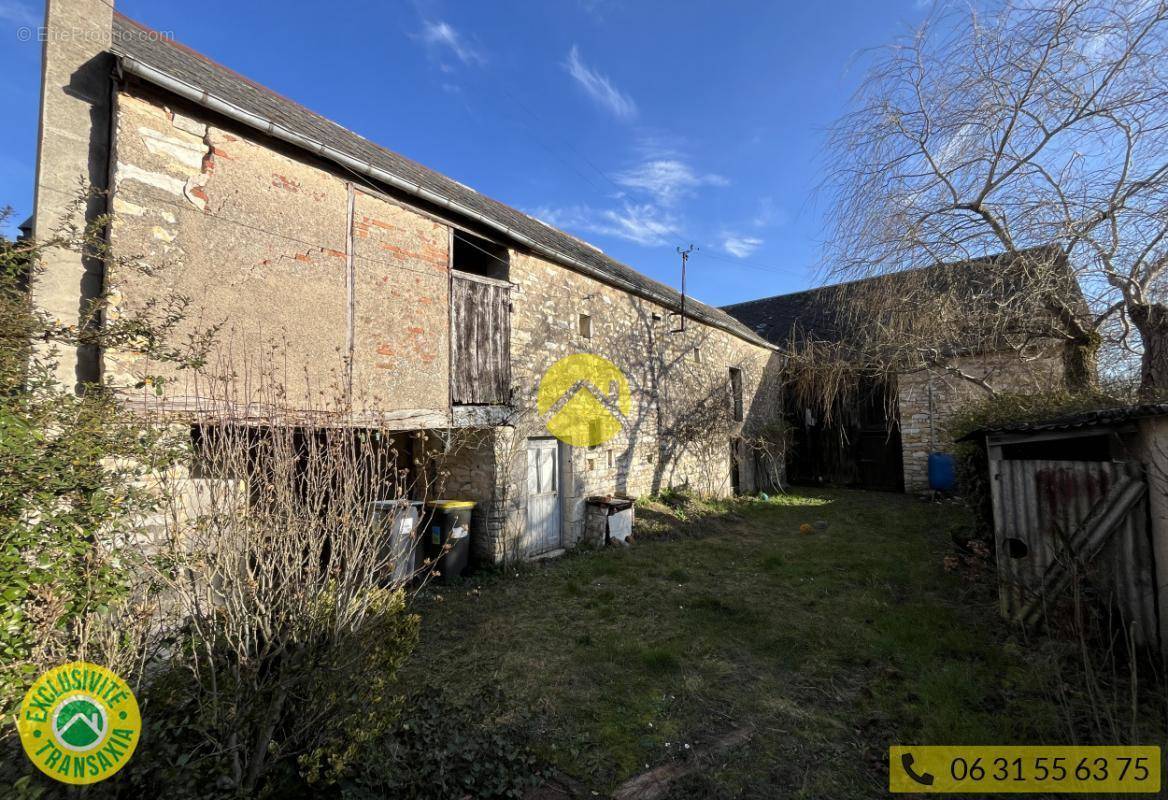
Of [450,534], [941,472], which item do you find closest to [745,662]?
[450,534]

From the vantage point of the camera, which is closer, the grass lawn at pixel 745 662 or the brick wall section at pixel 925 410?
the grass lawn at pixel 745 662

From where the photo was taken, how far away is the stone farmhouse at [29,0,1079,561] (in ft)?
12.9

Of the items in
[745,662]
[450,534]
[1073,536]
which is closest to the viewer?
[1073,536]

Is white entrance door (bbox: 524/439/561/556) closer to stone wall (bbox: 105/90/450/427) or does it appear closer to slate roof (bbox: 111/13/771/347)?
stone wall (bbox: 105/90/450/427)

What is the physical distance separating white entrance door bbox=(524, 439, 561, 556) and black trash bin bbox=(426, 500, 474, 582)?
1.04 m

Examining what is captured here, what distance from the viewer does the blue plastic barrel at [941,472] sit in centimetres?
1173

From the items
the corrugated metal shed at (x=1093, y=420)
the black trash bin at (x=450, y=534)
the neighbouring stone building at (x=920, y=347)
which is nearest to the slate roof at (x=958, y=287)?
the neighbouring stone building at (x=920, y=347)

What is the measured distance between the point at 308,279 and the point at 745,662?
559 centimetres

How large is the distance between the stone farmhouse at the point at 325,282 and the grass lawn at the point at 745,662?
1.84 m

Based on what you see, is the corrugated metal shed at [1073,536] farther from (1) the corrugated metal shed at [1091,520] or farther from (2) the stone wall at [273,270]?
(2) the stone wall at [273,270]

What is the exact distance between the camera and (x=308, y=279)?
5.00 meters

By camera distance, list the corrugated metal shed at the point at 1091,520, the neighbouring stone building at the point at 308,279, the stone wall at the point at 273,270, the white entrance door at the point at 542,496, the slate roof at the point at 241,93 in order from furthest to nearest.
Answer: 1. the white entrance door at the point at 542,496
2. the slate roof at the point at 241,93
3. the stone wall at the point at 273,270
4. the neighbouring stone building at the point at 308,279
5. the corrugated metal shed at the point at 1091,520

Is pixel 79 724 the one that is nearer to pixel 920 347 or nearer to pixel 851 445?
pixel 920 347

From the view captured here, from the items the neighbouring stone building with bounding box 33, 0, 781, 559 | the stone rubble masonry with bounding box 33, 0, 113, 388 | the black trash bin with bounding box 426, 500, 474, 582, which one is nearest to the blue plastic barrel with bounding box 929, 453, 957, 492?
the neighbouring stone building with bounding box 33, 0, 781, 559
